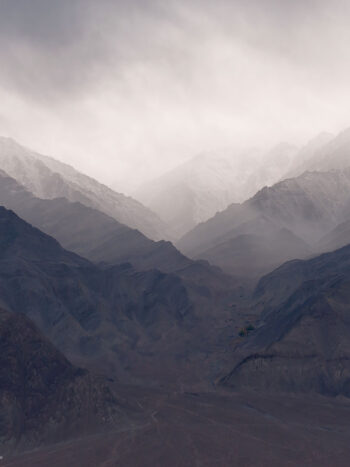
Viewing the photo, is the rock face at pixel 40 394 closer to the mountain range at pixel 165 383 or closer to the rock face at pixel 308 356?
Answer: the mountain range at pixel 165 383

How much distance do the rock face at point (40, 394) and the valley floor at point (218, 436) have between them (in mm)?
3553

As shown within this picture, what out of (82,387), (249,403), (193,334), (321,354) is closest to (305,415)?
(249,403)

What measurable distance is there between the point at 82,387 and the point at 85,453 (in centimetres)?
1635

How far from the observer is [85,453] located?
8975 cm

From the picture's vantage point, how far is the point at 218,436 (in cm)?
9881

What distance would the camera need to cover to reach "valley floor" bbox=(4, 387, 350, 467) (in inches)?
3440

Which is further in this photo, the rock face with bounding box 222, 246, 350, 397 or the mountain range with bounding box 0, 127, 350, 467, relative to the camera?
the rock face with bounding box 222, 246, 350, 397

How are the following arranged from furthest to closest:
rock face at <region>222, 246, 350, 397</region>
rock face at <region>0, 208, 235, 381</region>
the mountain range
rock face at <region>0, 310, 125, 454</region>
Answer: rock face at <region>0, 208, 235, 381</region> < rock face at <region>222, 246, 350, 397</region> < rock face at <region>0, 310, 125, 454</region> < the mountain range

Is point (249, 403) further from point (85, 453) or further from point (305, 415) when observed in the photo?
point (85, 453)

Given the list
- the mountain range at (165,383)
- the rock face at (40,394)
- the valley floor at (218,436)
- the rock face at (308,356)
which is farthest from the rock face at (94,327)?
the rock face at (40,394)

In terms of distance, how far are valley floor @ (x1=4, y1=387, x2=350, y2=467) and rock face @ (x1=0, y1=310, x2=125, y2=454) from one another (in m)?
3.55

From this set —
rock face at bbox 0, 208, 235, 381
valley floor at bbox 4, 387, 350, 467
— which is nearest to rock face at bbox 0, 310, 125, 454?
valley floor at bbox 4, 387, 350, 467

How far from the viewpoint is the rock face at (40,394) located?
9494cm

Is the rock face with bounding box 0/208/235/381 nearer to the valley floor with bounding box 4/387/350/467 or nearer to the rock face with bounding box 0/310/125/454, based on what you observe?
the valley floor with bounding box 4/387/350/467
